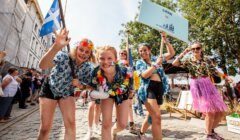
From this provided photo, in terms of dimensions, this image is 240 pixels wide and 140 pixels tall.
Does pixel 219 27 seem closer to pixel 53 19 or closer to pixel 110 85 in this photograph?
pixel 53 19

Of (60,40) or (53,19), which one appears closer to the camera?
(60,40)

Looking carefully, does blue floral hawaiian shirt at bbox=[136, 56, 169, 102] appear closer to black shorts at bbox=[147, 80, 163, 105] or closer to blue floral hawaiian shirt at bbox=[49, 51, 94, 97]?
black shorts at bbox=[147, 80, 163, 105]

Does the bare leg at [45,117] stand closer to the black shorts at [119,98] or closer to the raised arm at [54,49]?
the raised arm at [54,49]

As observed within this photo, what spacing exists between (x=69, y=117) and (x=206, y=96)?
2991 mm

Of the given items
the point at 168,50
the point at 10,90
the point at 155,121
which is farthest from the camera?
the point at 10,90

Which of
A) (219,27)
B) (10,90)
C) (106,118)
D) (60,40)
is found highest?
(219,27)

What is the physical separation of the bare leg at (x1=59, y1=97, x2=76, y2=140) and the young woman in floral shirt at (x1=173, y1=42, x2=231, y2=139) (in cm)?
262

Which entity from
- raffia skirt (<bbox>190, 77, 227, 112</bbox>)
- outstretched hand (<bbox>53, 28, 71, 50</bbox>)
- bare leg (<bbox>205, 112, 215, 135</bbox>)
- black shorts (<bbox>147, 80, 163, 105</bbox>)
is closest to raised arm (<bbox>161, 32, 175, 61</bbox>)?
black shorts (<bbox>147, 80, 163, 105</bbox>)

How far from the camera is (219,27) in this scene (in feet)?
67.1

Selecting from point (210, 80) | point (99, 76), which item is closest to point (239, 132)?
point (210, 80)

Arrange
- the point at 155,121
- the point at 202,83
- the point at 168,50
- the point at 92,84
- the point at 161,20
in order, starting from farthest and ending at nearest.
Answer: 1. the point at 202,83
2. the point at 161,20
3. the point at 168,50
4. the point at 155,121
5. the point at 92,84

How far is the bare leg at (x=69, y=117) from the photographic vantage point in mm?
3299

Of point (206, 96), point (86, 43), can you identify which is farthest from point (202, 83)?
point (86, 43)

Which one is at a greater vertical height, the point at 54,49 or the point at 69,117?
the point at 54,49
